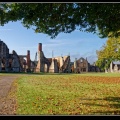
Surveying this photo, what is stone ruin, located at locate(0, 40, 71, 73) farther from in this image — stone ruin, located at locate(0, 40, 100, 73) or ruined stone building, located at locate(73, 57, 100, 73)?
ruined stone building, located at locate(73, 57, 100, 73)

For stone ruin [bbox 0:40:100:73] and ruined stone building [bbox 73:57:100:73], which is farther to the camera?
ruined stone building [bbox 73:57:100:73]

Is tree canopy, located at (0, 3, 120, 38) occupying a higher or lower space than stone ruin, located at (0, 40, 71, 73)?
higher

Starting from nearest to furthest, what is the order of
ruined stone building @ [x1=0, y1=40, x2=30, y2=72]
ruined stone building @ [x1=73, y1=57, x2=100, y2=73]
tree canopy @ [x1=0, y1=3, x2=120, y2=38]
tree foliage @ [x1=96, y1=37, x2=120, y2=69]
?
tree canopy @ [x1=0, y1=3, x2=120, y2=38], ruined stone building @ [x1=73, y1=57, x2=100, y2=73], ruined stone building @ [x1=0, y1=40, x2=30, y2=72], tree foliage @ [x1=96, y1=37, x2=120, y2=69]

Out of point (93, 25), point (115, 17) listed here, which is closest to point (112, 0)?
point (115, 17)

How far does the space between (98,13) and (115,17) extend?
1.31 metres

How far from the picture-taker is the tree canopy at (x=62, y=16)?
1120 cm

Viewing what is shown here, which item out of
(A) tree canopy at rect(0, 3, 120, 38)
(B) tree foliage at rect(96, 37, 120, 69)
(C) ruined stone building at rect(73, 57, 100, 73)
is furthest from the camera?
(B) tree foliage at rect(96, 37, 120, 69)

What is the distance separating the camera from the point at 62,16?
40.6 ft

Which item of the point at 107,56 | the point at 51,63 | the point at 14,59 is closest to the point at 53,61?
the point at 51,63

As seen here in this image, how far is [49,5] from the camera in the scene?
11.3 metres

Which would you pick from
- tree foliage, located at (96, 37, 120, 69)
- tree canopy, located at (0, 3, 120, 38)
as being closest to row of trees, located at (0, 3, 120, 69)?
tree canopy, located at (0, 3, 120, 38)

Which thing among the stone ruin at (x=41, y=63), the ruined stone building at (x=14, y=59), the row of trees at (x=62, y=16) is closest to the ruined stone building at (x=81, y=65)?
the stone ruin at (x=41, y=63)

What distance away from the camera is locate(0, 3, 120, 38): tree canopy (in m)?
11.2
